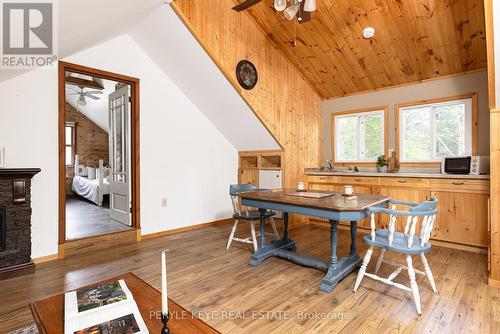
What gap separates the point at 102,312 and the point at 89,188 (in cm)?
645

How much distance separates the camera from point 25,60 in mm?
2408

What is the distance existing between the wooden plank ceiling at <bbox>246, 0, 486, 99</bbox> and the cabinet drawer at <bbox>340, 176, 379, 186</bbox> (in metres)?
1.61

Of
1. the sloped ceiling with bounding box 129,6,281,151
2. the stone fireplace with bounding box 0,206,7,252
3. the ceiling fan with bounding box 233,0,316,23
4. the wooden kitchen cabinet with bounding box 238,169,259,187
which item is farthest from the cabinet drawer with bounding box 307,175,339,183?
the stone fireplace with bounding box 0,206,7,252

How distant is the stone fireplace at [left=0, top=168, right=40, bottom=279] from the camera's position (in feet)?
8.39

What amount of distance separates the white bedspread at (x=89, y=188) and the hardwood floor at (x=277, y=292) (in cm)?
338

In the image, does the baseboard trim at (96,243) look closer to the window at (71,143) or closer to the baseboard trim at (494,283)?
the baseboard trim at (494,283)

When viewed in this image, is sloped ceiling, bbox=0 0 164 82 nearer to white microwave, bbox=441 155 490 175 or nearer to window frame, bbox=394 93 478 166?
window frame, bbox=394 93 478 166

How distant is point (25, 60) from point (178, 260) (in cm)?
242

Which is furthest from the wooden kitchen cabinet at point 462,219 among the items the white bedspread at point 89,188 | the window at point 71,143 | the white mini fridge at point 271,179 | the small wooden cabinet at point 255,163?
the window at point 71,143

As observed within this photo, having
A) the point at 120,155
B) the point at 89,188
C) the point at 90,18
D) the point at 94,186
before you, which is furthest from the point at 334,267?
the point at 89,188

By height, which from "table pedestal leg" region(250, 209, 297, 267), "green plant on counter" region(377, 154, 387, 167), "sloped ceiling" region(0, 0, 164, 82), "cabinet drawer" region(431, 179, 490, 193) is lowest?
"table pedestal leg" region(250, 209, 297, 267)

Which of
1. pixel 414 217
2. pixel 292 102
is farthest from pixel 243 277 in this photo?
pixel 292 102

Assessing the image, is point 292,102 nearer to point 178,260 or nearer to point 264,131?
point 264,131

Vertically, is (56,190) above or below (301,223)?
above
